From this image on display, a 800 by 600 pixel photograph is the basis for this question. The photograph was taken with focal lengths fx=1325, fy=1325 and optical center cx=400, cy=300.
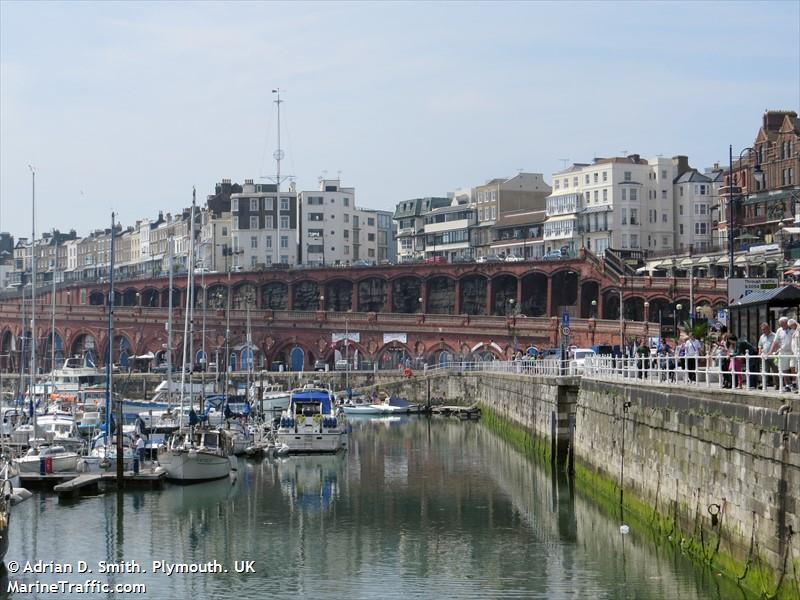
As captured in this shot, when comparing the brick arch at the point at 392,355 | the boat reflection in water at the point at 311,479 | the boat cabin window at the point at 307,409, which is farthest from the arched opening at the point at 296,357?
the boat reflection in water at the point at 311,479

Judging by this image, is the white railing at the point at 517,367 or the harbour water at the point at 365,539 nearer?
the harbour water at the point at 365,539

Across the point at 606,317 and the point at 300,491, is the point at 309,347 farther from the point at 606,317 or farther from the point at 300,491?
the point at 300,491

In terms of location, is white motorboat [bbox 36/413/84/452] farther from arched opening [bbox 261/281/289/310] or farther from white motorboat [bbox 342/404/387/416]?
arched opening [bbox 261/281/289/310]

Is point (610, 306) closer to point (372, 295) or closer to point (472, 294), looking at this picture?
point (472, 294)

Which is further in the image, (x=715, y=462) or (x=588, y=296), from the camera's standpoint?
(x=588, y=296)

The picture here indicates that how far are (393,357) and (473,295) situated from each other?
14.2 metres

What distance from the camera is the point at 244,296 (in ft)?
542

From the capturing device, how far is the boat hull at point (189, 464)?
2227 inches

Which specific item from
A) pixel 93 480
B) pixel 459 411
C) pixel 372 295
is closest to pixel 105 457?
pixel 93 480

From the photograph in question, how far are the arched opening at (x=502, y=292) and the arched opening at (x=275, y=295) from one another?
29.0m

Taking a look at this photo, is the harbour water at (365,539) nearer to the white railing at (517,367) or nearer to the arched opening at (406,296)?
the white railing at (517,367)

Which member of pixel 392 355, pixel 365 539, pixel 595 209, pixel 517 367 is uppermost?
pixel 595 209

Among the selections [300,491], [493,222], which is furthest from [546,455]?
[493,222]

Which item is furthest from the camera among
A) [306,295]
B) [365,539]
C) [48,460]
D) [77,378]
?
[306,295]
